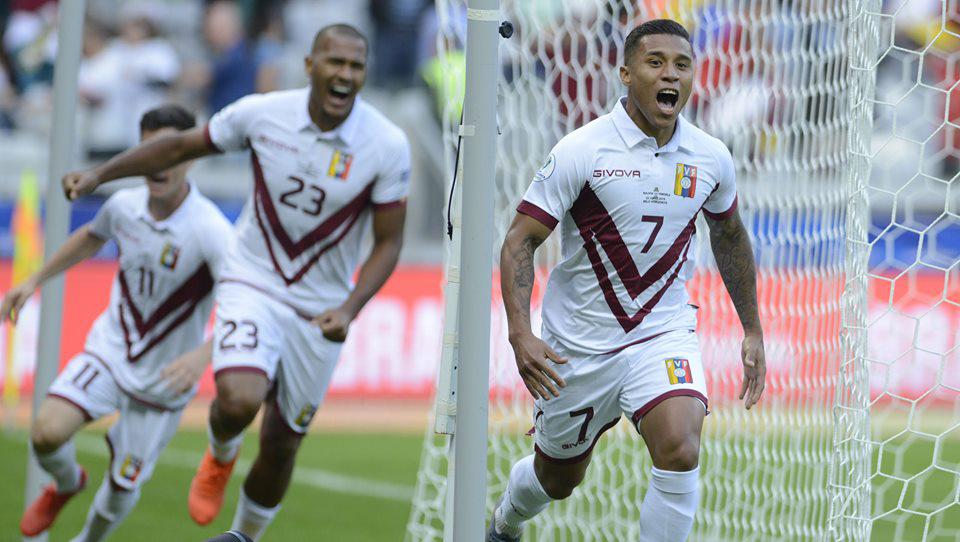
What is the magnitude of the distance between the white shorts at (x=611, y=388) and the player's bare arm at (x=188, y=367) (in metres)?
1.85

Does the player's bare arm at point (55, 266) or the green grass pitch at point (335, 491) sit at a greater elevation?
the player's bare arm at point (55, 266)

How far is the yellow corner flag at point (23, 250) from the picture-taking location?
42.0 feet

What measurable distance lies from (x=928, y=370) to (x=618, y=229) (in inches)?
335

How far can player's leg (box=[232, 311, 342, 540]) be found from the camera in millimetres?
7176

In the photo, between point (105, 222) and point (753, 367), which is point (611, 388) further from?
point (105, 222)

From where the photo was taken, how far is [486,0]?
4.71 metres

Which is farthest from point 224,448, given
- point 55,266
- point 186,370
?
point 55,266

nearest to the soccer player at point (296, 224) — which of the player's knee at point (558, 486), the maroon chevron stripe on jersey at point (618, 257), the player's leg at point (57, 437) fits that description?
the player's leg at point (57, 437)

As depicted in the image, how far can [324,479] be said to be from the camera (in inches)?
434

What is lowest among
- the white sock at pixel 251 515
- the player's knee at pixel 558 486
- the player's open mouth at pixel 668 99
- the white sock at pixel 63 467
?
the white sock at pixel 251 515

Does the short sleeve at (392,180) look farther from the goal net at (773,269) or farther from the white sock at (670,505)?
the white sock at (670,505)

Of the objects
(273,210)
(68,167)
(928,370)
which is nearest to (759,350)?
(273,210)

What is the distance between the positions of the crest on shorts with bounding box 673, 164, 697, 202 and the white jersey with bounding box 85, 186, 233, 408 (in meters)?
2.70

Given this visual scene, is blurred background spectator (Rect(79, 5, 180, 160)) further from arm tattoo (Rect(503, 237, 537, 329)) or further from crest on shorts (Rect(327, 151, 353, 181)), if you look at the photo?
arm tattoo (Rect(503, 237, 537, 329))
